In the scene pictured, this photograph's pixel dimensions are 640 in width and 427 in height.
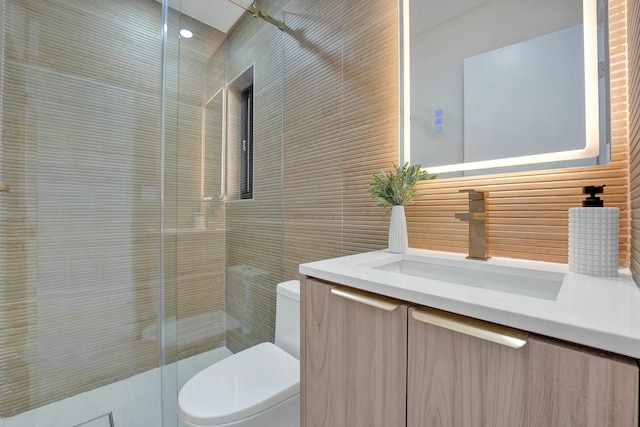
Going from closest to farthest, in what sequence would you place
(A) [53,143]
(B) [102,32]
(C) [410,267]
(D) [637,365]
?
(D) [637,365] < (C) [410,267] < (A) [53,143] < (B) [102,32]

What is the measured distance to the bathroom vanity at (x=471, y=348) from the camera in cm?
37

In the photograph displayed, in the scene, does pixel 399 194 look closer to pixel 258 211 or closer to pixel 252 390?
pixel 252 390

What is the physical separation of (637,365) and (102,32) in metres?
2.51

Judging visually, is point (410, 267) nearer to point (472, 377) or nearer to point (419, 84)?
point (472, 377)

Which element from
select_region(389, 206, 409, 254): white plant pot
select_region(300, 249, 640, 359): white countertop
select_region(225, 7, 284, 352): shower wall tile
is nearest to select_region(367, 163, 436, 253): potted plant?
select_region(389, 206, 409, 254): white plant pot

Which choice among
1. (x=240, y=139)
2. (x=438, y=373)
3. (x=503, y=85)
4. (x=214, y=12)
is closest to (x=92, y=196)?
(x=240, y=139)

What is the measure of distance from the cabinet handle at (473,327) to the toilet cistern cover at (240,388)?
2.33 feet

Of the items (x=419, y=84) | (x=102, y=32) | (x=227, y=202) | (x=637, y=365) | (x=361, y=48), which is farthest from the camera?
(x=227, y=202)

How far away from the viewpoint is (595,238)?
0.64 meters

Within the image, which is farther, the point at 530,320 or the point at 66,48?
the point at 66,48

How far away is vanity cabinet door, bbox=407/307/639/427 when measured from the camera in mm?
352

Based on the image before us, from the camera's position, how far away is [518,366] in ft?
1.39

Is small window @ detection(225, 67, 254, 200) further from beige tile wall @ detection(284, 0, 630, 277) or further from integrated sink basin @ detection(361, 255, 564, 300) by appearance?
integrated sink basin @ detection(361, 255, 564, 300)

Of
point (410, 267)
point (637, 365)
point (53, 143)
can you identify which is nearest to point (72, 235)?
point (53, 143)
